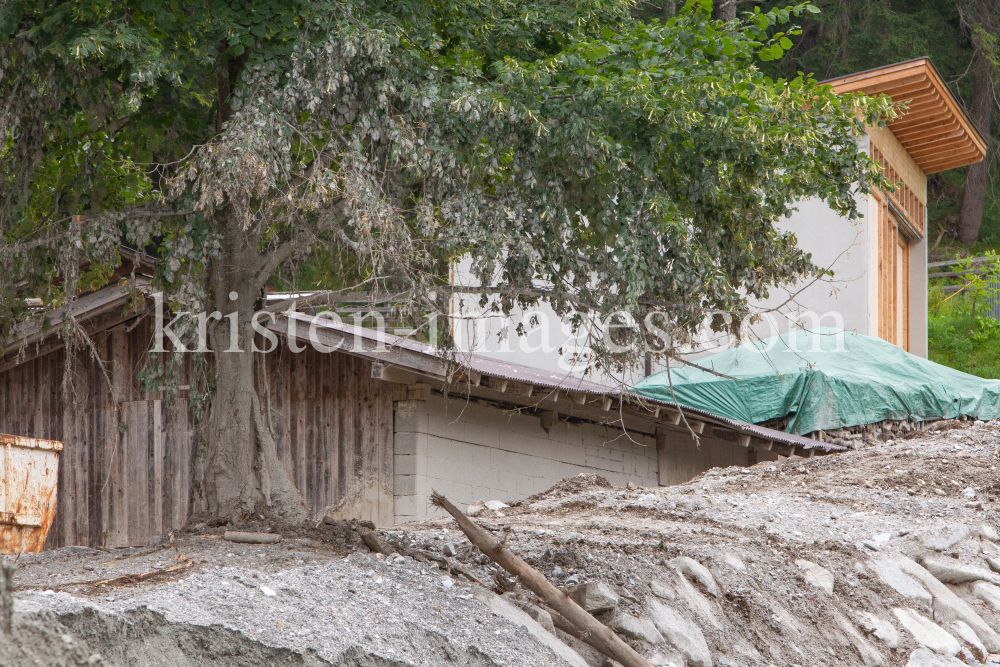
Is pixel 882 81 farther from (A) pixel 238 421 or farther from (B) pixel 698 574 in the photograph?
(A) pixel 238 421

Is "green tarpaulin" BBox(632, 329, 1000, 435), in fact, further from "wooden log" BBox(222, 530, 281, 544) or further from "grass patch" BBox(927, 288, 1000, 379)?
"wooden log" BBox(222, 530, 281, 544)

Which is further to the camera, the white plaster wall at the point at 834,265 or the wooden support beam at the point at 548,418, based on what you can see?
the white plaster wall at the point at 834,265

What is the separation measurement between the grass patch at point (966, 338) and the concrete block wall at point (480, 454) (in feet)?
42.0

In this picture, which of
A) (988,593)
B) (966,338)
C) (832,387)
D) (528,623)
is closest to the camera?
(528,623)

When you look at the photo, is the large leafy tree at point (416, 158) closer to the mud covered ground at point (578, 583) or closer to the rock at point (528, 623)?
the mud covered ground at point (578, 583)

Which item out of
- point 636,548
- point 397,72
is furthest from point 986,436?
point 397,72

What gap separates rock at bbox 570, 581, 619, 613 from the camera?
6.15 meters

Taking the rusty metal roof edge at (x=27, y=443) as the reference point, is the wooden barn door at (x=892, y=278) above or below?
above

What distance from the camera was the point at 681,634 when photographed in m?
6.16

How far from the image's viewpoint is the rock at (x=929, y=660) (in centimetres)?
658

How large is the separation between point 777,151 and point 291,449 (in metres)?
6.25

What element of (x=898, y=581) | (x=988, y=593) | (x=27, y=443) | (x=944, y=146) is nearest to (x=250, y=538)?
(x=27, y=443)

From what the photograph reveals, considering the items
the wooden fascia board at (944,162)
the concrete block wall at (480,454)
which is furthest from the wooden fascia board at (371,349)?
the wooden fascia board at (944,162)

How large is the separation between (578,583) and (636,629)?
0.67 m
